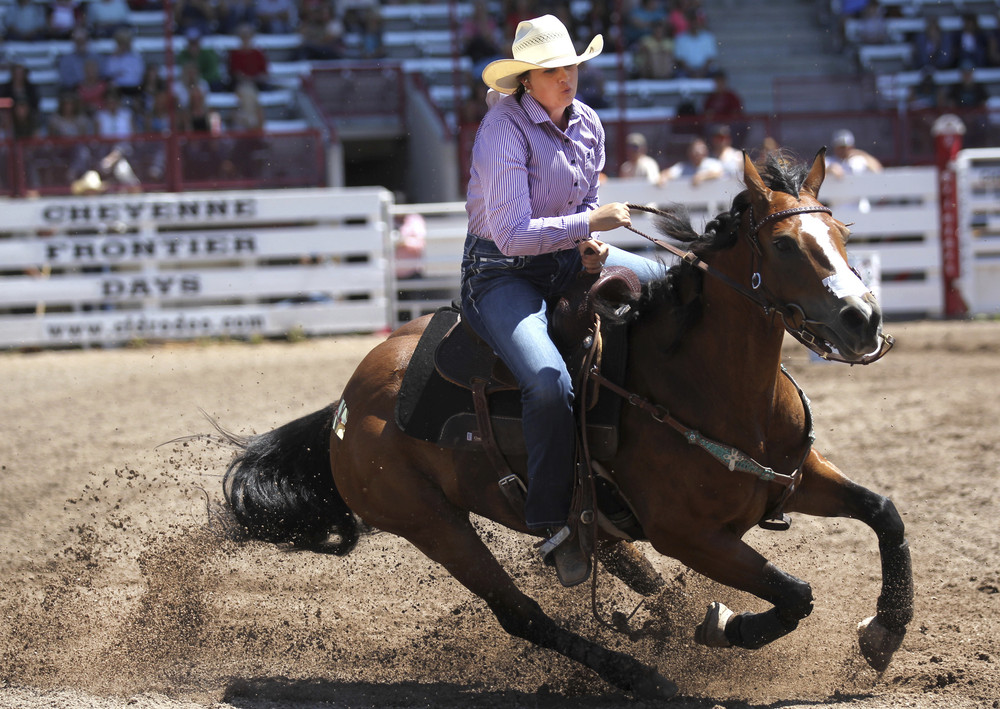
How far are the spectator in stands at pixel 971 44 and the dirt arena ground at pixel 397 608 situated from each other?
1104cm

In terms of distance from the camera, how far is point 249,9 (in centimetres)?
1684

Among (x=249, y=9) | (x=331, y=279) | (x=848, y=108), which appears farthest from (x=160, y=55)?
(x=848, y=108)

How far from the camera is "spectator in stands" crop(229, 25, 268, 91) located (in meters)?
15.5

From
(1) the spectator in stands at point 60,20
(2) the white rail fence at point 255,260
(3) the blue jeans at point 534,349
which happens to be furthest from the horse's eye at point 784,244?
(1) the spectator in stands at point 60,20

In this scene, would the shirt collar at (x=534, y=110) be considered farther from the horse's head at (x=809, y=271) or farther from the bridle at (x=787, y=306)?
the horse's head at (x=809, y=271)

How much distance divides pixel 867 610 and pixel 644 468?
1.40m

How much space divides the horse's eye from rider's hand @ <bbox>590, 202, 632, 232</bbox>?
474mm

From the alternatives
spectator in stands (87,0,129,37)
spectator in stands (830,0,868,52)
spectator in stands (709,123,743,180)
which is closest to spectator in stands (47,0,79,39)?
spectator in stands (87,0,129,37)

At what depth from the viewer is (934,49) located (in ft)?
54.7

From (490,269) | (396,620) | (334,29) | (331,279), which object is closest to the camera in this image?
(490,269)

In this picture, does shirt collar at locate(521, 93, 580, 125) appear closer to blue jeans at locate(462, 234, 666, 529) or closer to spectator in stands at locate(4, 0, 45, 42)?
blue jeans at locate(462, 234, 666, 529)

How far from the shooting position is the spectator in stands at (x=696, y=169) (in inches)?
483

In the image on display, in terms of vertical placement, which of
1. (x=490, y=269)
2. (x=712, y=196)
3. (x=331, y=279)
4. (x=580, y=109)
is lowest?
(x=331, y=279)

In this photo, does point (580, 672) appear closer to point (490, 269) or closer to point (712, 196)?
point (490, 269)
